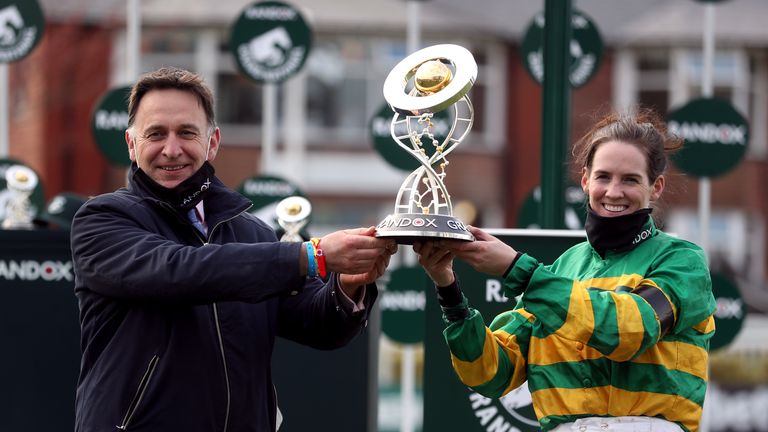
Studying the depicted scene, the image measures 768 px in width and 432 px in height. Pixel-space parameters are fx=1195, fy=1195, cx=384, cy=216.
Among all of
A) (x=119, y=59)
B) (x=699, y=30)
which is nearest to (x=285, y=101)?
(x=119, y=59)

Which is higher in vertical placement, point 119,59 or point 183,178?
point 119,59

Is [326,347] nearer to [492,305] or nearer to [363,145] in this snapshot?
[492,305]

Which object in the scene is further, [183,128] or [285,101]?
[285,101]

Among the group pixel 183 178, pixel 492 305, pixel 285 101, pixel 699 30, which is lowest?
pixel 492 305

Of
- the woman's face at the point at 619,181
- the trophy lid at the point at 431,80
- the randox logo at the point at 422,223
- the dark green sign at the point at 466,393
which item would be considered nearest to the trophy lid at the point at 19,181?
the dark green sign at the point at 466,393

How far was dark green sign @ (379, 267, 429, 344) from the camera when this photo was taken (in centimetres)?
891

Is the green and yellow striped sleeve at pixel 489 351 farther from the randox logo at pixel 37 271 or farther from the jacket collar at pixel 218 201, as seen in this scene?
the randox logo at pixel 37 271

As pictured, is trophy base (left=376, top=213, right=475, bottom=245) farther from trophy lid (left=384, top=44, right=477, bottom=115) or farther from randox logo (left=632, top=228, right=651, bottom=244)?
randox logo (left=632, top=228, right=651, bottom=244)

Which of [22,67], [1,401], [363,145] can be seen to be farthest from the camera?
[363,145]

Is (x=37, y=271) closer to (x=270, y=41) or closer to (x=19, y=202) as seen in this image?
(x=19, y=202)

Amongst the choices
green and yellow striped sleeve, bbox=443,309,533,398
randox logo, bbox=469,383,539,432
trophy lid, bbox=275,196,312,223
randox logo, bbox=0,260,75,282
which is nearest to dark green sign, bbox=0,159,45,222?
randox logo, bbox=0,260,75,282

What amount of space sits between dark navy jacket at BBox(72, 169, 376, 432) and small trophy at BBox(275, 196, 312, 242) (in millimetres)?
1849

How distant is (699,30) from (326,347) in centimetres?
1865

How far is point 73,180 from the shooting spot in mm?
21031
